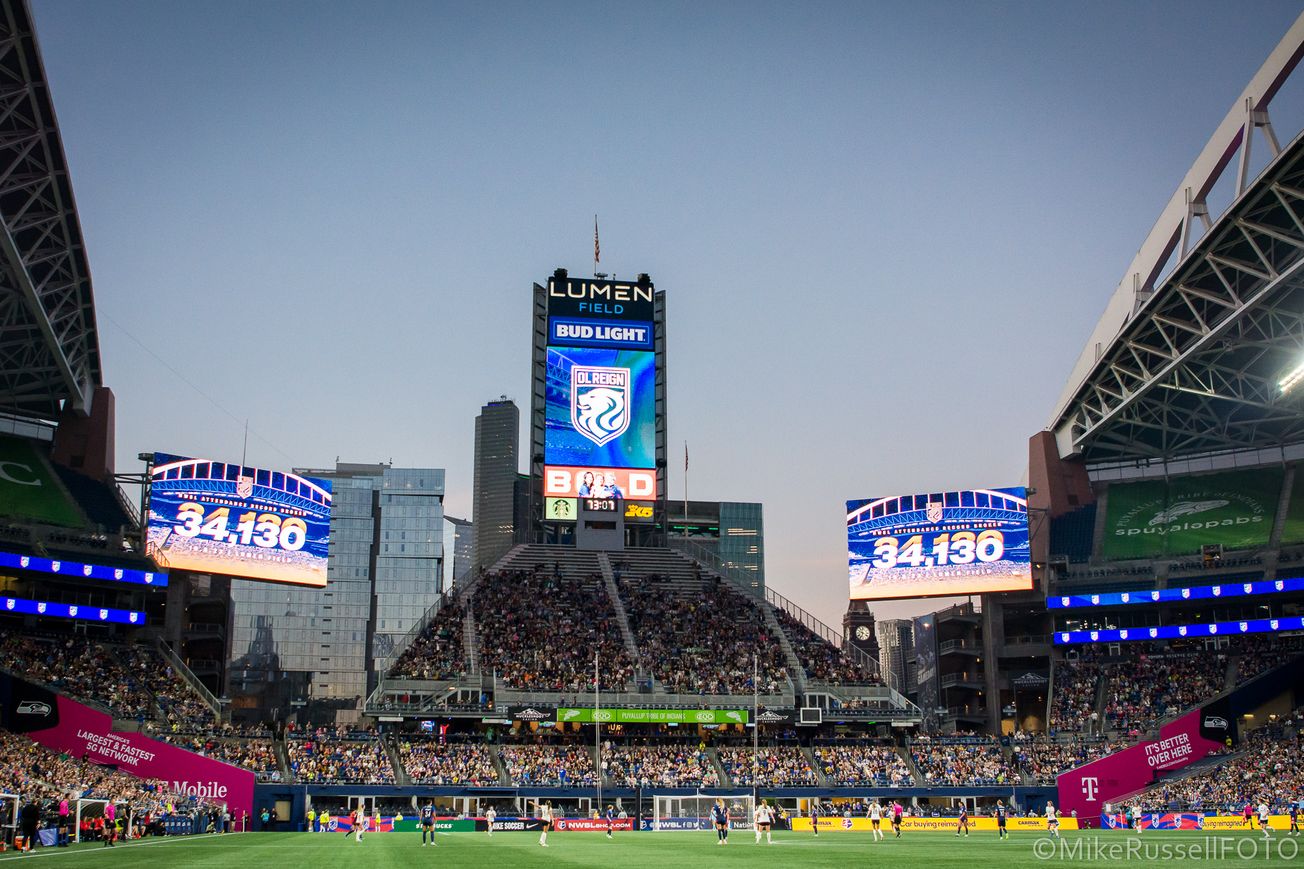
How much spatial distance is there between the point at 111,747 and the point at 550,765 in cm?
2532

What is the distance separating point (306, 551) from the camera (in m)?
79.7

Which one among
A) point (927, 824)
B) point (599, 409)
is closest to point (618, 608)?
point (599, 409)

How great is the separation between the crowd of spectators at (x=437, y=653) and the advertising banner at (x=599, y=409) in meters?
14.0

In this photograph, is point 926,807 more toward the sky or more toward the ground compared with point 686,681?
more toward the ground

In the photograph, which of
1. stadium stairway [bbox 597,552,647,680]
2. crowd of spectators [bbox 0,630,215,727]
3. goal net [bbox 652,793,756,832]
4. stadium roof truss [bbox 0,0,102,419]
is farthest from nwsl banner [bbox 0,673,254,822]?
stadium stairway [bbox 597,552,647,680]

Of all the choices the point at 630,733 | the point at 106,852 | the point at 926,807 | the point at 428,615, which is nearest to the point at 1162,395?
the point at 926,807

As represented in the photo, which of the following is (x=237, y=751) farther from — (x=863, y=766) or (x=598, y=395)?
(x=863, y=766)

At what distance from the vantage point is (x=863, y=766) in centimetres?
7756

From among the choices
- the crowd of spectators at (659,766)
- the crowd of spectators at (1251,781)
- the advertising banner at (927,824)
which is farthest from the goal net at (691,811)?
the crowd of spectators at (1251,781)

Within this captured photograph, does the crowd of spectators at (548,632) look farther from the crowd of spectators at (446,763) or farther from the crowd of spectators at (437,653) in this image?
the crowd of spectators at (446,763)

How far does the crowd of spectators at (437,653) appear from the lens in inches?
3044

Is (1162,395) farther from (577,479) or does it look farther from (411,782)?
(411,782)

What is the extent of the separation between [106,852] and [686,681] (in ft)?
155

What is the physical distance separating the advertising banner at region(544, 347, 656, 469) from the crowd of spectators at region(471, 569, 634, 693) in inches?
388
